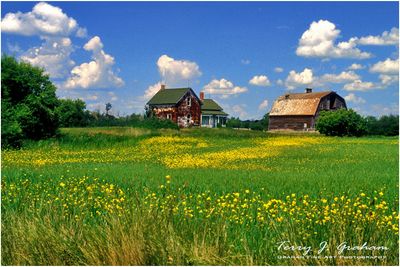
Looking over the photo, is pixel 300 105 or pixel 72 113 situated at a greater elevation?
pixel 300 105

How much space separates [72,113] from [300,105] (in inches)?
1358

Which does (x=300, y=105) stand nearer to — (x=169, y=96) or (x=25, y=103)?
(x=169, y=96)

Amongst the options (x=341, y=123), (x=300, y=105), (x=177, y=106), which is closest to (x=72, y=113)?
(x=177, y=106)

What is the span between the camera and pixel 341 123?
171 ft

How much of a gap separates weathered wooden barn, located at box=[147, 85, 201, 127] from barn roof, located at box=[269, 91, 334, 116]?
25.0 m

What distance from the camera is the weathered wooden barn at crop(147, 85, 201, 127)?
73.5ft

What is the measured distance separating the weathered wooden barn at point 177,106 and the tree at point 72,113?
12.6ft

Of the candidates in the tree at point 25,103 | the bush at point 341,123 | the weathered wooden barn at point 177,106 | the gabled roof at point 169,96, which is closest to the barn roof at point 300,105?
the bush at point 341,123

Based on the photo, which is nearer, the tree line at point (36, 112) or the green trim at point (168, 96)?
the green trim at point (168, 96)

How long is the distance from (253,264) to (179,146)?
21.0 meters

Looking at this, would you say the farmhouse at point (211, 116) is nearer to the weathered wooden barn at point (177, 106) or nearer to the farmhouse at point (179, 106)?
the farmhouse at point (179, 106)

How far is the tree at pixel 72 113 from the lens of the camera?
26.7m

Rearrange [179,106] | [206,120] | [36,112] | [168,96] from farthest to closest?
1. [206,120]
2. [179,106]
3. [36,112]
4. [168,96]

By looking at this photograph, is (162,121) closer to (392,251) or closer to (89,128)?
(89,128)
